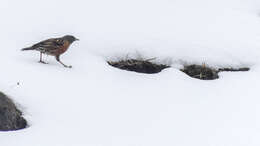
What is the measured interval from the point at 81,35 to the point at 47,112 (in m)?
2.77

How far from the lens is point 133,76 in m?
7.90

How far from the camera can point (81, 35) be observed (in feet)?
29.7

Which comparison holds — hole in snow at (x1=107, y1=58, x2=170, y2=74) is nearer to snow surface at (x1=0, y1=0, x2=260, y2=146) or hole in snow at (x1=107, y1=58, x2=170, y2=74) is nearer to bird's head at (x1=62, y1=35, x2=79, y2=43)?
snow surface at (x1=0, y1=0, x2=260, y2=146)

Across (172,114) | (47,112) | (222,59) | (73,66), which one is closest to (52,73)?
(73,66)

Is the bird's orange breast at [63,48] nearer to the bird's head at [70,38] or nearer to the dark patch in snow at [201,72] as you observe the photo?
the bird's head at [70,38]

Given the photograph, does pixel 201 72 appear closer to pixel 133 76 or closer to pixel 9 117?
pixel 133 76

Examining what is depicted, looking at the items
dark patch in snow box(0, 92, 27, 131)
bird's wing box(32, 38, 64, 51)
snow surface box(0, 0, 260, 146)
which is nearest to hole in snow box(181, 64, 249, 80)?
snow surface box(0, 0, 260, 146)

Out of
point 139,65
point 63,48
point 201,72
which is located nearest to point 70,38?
point 63,48

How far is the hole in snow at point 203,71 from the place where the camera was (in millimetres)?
8211

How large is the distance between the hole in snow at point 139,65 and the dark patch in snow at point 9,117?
233cm

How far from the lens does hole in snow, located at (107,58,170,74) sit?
8359 millimetres

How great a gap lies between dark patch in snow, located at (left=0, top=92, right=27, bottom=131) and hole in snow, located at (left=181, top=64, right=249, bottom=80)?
2989 mm

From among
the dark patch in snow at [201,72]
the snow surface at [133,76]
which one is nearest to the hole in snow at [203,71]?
the dark patch in snow at [201,72]

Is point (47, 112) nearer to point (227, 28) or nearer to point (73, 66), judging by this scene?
point (73, 66)
